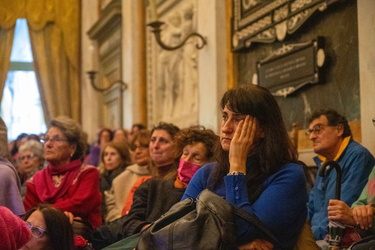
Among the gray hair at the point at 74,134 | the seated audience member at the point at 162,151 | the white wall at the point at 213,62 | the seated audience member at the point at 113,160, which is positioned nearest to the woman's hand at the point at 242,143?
the seated audience member at the point at 162,151

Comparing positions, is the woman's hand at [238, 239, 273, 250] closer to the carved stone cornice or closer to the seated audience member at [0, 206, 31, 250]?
the seated audience member at [0, 206, 31, 250]

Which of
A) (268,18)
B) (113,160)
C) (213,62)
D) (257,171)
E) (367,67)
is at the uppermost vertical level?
(268,18)

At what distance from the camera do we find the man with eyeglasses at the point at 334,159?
514cm

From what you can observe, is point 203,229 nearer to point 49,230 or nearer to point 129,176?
point 49,230

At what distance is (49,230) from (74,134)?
1.86 metres

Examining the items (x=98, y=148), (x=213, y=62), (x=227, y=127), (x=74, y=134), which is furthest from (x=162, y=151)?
(x=98, y=148)

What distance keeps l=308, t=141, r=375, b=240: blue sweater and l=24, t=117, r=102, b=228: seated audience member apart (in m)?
1.66

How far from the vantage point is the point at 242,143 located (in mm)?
3406

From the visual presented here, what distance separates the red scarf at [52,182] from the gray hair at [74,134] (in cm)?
11

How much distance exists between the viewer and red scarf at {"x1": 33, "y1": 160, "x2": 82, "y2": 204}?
18.6 feet

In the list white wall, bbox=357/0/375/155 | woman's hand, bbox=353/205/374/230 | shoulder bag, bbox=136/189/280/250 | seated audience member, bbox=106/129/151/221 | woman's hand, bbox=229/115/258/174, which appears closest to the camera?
shoulder bag, bbox=136/189/280/250

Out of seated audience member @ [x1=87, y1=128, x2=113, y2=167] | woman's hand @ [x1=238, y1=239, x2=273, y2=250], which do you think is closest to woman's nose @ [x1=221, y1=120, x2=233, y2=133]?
woman's hand @ [x1=238, y1=239, x2=273, y2=250]

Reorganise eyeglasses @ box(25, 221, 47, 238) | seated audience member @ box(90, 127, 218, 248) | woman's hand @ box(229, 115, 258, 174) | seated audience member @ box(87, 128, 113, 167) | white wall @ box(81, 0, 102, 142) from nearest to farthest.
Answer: woman's hand @ box(229, 115, 258, 174), eyeglasses @ box(25, 221, 47, 238), seated audience member @ box(90, 127, 218, 248), seated audience member @ box(87, 128, 113, 167), white wall @ box(81, 0, 102, 142)

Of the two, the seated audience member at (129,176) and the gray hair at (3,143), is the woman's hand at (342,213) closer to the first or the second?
the gray hair at (3,143)
